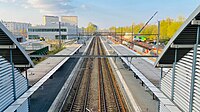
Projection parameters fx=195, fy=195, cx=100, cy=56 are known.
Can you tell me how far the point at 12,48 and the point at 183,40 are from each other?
760 centimetres

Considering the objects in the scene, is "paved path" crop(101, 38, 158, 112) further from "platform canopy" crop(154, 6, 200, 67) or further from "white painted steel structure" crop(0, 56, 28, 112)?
"white painted steel structure" crop(0, 56, 28, 112)

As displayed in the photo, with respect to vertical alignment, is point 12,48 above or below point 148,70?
above

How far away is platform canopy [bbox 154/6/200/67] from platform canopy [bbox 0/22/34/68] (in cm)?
672

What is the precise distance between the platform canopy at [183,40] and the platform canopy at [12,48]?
672 cm

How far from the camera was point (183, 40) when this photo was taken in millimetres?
8203

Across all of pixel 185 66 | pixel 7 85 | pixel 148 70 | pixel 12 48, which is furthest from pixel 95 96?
pixel 185 66

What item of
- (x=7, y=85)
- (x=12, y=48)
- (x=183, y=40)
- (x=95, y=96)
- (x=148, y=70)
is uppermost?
(x=183, y=40)

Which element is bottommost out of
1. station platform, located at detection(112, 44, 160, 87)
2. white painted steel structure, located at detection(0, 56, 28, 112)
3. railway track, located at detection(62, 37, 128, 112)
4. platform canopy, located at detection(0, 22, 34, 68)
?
railway track, located at detection(62, 37, 128, 112)

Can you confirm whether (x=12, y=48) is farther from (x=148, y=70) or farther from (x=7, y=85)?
(x=148, y=70)

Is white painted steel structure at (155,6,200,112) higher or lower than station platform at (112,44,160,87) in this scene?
higher

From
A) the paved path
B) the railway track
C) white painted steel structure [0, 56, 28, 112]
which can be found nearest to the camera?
white painted steel structure [0, 56, 28, 112]

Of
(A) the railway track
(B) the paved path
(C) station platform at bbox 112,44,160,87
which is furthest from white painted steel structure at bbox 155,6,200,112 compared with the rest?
(A) the railway track

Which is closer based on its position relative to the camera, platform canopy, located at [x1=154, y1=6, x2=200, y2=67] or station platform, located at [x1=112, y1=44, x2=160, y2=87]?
platform canopy, located at [x1=154, y1=6, x2=200, y2=67]

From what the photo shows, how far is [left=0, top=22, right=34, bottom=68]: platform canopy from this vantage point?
8.02 m
